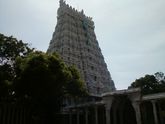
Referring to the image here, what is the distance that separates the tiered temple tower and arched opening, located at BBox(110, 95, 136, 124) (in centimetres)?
1877

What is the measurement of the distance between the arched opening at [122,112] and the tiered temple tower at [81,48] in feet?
61.6

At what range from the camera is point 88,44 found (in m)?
57.5

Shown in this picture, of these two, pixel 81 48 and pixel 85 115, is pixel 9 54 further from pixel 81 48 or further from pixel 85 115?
pixel 81 48

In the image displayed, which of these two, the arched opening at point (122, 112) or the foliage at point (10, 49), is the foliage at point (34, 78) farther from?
the arched opening at point (122, 112)

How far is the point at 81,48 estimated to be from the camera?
178 feet

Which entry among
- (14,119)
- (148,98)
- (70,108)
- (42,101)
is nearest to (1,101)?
(14,119)

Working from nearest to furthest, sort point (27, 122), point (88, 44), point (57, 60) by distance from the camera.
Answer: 1. point (57, 60)
2. point (27, 122)
3. point (88, 44)

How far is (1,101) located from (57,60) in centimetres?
821

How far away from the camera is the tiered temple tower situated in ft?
168

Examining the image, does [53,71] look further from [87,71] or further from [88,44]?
[88,44]

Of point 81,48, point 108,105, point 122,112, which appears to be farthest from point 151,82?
point 81,48

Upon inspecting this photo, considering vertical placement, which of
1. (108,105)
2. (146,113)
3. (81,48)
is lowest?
(146,113)

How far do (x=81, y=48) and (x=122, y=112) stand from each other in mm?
26886

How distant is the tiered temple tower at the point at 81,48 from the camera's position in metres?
51.2
